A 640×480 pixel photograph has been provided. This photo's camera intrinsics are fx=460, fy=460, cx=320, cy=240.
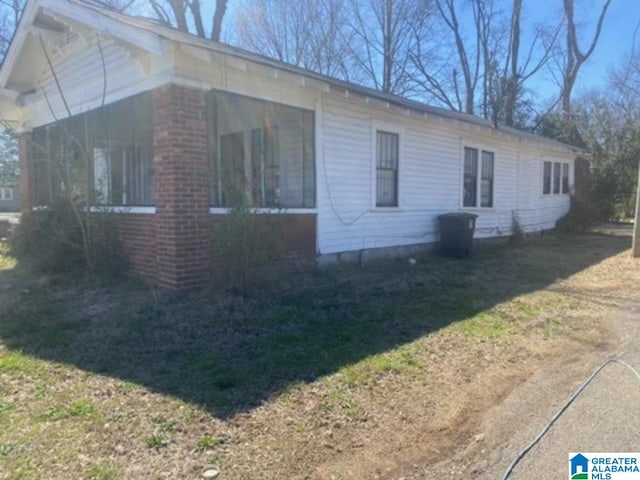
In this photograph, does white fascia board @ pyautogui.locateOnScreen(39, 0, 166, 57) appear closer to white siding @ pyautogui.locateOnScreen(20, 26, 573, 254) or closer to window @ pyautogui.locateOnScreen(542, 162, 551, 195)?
white siding @ pyautogui.locateOnScreen(20, 26, 573, 254)

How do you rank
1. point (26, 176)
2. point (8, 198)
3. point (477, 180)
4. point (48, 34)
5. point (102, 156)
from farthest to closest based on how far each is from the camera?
point (8, 198), point (477, 180), point (26, 176), point (102, 156), point (48, 34)

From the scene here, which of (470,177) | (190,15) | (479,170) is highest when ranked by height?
Answer: (190,15)

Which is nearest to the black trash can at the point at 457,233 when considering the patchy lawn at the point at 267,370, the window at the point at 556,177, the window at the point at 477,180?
the window at the point at 477,180

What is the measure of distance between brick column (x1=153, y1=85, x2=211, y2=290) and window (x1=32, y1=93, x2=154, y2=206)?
0.97 metres

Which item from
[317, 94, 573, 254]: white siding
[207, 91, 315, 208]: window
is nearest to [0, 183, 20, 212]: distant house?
[207, 91, 315, 208]: window

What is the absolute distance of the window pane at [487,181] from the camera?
12.8 m

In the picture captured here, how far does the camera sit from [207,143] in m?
6.47

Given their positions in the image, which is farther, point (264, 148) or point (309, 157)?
point (264, 148)

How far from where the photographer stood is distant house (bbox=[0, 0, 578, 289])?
245 inches

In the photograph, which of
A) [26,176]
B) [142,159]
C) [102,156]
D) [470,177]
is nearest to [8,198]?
[26,176]

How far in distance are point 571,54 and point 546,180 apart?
17.8m

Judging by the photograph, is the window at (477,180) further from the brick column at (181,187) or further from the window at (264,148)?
the brick column at (181,187)

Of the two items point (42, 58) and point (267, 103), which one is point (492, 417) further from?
point (42, 58)

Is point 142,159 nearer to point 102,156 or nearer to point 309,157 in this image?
point 102,156
